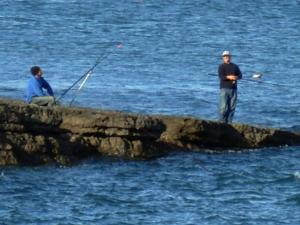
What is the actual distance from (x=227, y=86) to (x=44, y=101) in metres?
3.92

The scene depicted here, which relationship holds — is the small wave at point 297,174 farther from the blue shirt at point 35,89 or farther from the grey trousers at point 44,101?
the blue shirt at point 35,89

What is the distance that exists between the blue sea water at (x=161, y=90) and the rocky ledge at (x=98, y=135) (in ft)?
0.96

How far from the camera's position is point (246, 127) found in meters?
28.2

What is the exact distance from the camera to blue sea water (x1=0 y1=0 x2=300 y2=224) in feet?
77.2

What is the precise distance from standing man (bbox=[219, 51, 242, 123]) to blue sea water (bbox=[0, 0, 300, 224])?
54.5 inches

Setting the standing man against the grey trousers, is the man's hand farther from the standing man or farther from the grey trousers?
the grey trousers

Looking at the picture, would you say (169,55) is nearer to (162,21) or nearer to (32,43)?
(32,43)

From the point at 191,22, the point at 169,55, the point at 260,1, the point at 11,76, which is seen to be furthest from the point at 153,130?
the point at 260,1

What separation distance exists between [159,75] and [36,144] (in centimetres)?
1694

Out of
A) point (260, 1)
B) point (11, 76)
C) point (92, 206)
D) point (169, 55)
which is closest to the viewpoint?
point (92, 206)

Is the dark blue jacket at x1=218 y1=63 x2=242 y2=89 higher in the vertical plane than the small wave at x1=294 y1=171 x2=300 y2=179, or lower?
higher

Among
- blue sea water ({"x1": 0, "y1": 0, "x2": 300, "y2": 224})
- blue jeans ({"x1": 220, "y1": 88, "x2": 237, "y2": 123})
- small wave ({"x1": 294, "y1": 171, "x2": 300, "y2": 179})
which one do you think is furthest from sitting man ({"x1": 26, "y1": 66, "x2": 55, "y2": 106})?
small wave ({"x1": 294, "y1": 171, "x2": 300, "y2": 179})

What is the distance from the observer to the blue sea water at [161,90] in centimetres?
2352

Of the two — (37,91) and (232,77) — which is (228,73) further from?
(37,91)
